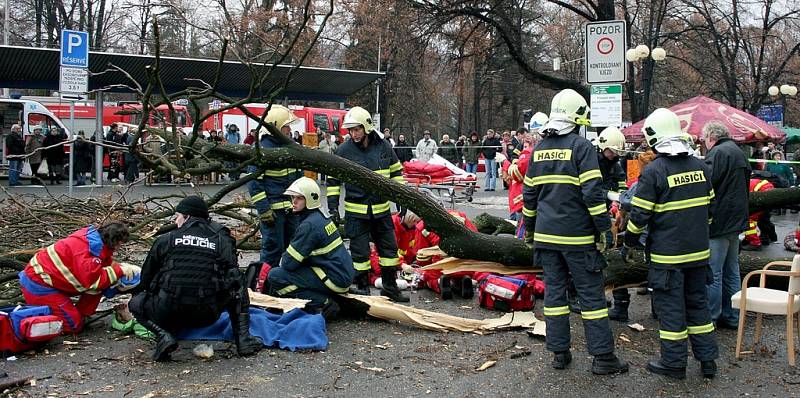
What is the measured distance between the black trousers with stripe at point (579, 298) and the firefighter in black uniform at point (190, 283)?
7.05ft

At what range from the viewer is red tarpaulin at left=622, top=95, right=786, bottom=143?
15211 millimetres

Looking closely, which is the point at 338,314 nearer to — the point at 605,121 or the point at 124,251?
the point at 124,251

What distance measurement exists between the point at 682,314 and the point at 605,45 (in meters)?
5.93

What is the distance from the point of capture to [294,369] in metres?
4.98

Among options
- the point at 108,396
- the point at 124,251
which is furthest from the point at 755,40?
the point at 108,396

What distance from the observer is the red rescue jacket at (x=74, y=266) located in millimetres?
5352

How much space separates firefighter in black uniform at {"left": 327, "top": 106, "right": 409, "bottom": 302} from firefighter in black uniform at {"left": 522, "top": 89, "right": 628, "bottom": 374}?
7.19ft

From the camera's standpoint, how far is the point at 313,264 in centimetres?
614

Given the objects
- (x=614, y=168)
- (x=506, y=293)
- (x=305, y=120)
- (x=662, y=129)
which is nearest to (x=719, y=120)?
(x=614, y=168)

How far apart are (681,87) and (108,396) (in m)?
38.0

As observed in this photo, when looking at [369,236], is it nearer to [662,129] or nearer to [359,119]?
[359,119]

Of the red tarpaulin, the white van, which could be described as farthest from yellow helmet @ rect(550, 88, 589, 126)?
the white van

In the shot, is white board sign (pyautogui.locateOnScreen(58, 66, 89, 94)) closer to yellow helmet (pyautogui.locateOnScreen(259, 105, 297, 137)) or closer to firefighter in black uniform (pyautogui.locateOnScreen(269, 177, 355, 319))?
yellow helmet (pyautogui.locateOnScreen(259, 105, 297, 137))

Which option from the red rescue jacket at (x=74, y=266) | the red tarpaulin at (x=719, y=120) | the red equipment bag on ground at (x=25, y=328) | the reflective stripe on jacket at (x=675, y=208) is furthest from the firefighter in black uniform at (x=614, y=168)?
the red tarpaulin at (x=719, y=120)
